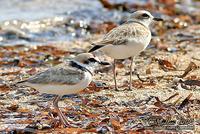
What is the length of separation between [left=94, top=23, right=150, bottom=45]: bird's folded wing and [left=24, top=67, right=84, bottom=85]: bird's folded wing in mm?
1257

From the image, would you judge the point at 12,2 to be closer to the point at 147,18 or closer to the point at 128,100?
the point at 147,18

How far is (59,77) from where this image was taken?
5.62 metres

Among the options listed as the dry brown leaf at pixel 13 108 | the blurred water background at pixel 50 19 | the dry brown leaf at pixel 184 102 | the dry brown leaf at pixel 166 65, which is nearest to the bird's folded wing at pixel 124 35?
the dry brown leaf at pixel 166 65

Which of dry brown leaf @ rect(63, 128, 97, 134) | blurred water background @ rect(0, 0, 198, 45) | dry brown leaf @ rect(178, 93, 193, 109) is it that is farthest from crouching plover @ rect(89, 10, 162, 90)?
blurred water background @ rect(0, 0, 198, 45)

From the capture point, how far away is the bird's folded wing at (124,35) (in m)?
6.89

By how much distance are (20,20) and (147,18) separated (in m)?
5.37

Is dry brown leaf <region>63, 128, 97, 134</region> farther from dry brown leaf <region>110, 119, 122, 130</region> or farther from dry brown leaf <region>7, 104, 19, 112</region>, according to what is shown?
dry brown leaf <region>7, 104, 19, 112</region>

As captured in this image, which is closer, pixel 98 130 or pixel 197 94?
pixel 98 130

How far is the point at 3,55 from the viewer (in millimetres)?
9586

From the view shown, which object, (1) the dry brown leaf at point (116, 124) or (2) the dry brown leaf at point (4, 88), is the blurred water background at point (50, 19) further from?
(1) the dry brown leaf at point (116, 124)

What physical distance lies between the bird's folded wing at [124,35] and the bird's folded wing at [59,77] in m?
1.26

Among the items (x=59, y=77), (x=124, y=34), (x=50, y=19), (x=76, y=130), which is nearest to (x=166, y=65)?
(x=124, y=34)

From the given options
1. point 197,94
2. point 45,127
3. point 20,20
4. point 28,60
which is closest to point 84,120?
point 45,127

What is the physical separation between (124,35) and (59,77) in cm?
158
